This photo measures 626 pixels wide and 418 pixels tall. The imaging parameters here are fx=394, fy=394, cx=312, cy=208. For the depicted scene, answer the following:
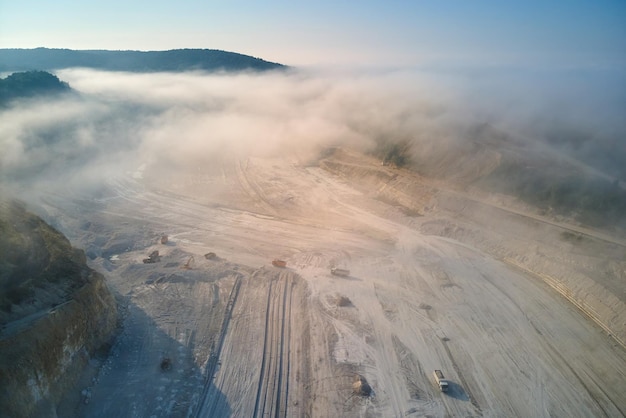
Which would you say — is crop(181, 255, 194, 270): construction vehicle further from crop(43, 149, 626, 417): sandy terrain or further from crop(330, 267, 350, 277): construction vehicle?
crop(330, 267, 350, 277): construction vehicle

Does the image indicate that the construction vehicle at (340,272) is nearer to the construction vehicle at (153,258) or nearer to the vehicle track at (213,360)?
the vehicle track at (213,360)

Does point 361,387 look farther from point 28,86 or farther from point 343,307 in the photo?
point 28,86

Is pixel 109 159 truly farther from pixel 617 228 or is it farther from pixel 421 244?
pixel 617 228

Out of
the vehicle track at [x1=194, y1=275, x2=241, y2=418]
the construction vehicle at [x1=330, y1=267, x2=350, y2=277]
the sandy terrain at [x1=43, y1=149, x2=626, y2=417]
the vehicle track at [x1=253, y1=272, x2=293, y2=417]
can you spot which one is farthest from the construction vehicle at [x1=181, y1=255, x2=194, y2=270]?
the construction vehicle at [x1=330, y1=267, x2=350, y2=277]

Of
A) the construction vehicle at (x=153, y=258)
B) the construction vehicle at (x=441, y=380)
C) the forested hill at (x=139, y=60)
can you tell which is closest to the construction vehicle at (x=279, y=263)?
the construction vehicle at (x=153, y=258)

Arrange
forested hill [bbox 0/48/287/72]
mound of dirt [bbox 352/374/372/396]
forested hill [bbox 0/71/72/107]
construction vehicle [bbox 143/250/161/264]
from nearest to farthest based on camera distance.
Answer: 1. mound of dirt [bbox 352/374/372/396]
2. construction vehicle [bbox 143/250/161/264]
3. forested hill [bbox 0/71/72/107]
4. forested hill [bbox 0/48/287/72]

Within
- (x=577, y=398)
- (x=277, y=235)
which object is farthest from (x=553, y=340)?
(x=277, y=235)
